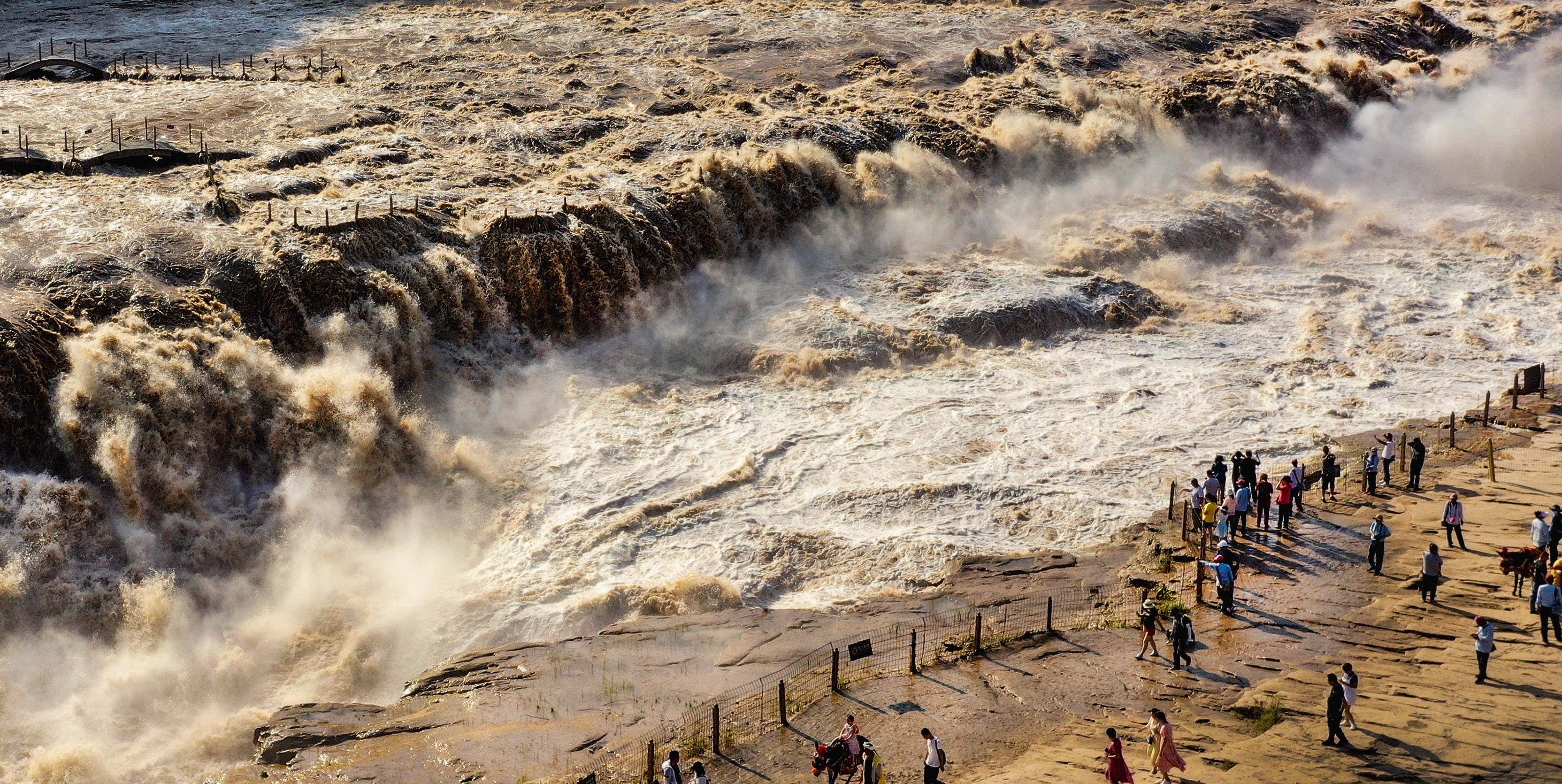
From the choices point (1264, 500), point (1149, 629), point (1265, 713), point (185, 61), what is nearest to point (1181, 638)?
point (1149, 629)

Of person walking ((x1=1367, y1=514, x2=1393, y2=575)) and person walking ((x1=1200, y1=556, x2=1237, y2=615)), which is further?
person walking ((x1=1367, y1=514, x2=1393, y2=575))

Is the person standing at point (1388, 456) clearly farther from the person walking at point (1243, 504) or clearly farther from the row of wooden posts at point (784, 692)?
the row of wooden posts at point (784, 692)

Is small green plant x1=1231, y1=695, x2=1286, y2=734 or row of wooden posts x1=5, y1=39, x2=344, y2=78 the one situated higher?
row of wooden posts x1=5, y1=39, x2=344, y2=78

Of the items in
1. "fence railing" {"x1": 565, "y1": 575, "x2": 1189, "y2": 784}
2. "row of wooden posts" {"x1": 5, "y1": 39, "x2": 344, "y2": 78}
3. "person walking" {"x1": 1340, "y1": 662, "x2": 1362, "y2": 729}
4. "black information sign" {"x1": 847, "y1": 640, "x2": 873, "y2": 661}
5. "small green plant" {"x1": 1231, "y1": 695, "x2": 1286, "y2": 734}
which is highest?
"row of wooden posts" {"x1": 5, "y1": 39, "x2": 344, "y2": 78}

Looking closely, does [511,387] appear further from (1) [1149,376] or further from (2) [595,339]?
(1) [1149,376]

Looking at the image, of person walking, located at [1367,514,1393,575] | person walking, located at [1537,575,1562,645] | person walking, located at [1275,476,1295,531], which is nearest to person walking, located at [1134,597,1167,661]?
person walking, located at [1367,514,1393,575]

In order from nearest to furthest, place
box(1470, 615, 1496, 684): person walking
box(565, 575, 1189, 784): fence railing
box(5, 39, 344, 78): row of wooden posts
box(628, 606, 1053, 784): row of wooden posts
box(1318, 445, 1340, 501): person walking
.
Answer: box(628, 606, 1053, 784): row of wooden posts, box(1470, 615, 1496, 684): person walking, box(565, 575, 1189, 784): fence railing, box(1318, 445, 1340, 501): person walking, box(5, 39, 344, 78): row of wooden posts

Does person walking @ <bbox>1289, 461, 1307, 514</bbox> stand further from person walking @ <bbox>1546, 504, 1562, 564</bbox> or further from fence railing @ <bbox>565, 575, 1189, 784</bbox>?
person walking @ <bbox>1546, 504, 1562, 564</bbox>
